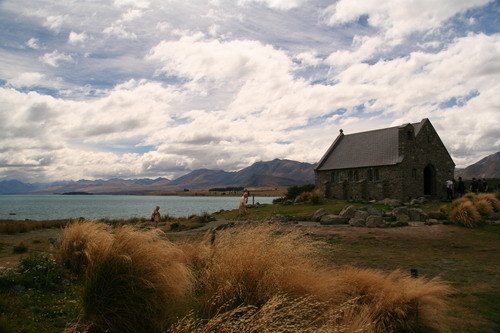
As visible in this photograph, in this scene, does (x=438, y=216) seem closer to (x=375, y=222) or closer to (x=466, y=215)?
(x=466, y=215)

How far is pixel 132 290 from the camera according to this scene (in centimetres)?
611

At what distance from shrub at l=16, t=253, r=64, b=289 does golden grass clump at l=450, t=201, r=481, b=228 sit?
62.8 feet

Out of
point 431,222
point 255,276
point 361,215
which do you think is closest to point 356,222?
point 361,215

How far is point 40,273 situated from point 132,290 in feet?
10.9

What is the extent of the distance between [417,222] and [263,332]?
781 inches

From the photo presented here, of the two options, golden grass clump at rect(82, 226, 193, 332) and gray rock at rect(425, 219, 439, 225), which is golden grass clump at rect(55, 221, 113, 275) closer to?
golden grass clump at rect(82, 226, 193, 332)

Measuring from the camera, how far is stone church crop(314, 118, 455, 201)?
39.5 m

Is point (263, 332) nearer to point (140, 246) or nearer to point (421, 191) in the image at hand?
point (140, 246)

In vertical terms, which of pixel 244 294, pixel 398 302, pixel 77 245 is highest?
pixel 77 245

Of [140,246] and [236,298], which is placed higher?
[140,246]

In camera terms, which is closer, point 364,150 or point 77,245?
point 77,245

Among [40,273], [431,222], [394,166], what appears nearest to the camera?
[40,273]

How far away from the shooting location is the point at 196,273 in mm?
8305

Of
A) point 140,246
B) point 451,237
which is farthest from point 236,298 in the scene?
point 451,237
